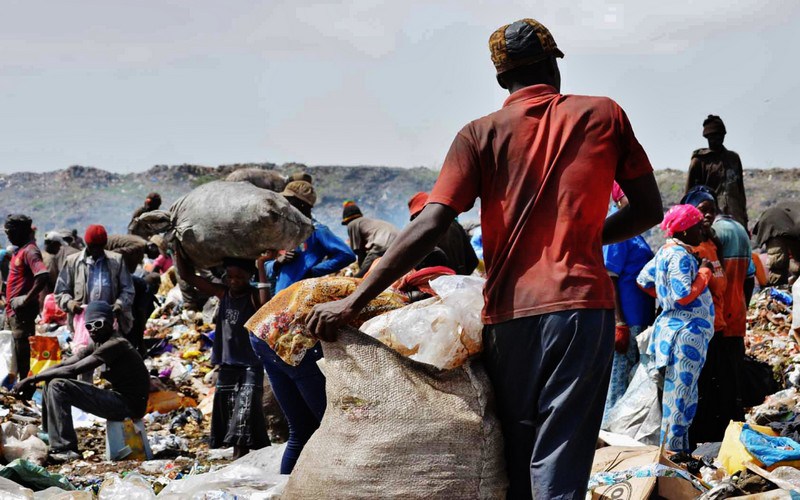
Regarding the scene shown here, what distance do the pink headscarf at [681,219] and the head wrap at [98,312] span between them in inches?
180

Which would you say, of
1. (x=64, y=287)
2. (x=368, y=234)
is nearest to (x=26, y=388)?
(x=64, y=287)

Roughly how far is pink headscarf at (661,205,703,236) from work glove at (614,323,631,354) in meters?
1.17

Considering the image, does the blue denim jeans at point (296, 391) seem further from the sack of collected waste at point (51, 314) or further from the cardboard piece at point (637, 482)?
the sack of collected waste at point (51, 314)

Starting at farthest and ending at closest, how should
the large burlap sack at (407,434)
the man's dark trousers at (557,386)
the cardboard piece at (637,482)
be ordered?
the cardboard piece at (637,482), the large burlap sack at (407,434), the man's dark trousers at (557,386)

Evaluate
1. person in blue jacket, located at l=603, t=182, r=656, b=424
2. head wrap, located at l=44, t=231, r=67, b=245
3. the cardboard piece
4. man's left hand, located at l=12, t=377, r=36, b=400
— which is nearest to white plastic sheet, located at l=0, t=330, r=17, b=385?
man's left hand, located at l=12, t=377, r=36, b=400

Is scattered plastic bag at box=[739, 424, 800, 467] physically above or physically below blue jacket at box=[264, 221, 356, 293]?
below

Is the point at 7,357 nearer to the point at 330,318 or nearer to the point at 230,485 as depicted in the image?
the point at 230,485

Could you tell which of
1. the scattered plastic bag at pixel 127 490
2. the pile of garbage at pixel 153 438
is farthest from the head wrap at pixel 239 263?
the scattered plastic bag at pixel 127 490

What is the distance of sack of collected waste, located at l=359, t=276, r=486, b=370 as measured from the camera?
3.20 meters

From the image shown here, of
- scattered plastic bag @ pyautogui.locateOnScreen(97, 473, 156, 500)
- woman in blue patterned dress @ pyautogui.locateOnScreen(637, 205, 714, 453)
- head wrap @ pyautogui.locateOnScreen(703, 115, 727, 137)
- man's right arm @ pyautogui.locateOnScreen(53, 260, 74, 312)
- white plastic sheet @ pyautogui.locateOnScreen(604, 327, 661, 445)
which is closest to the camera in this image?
scattered plastic bag @ pyautogui.locateOnScreen(97, 473, 156, 500)

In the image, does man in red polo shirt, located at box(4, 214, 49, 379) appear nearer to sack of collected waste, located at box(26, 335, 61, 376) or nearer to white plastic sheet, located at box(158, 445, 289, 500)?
sack of collected waste, located at box(26, 335, 61, 376)

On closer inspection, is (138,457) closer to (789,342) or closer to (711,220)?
(711,220)

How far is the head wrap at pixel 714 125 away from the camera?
1050 centimetres

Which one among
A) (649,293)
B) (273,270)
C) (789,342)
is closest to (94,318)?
(273,270)
